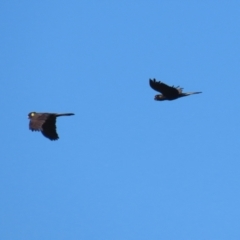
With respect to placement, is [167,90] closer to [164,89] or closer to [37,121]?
[164,89]

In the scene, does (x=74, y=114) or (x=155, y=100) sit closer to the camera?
(x=74, y=114)

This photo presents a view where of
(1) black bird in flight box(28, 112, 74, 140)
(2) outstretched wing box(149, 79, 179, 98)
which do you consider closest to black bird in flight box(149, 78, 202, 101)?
(2) outstretched wing box(149, 79, 179, 98)

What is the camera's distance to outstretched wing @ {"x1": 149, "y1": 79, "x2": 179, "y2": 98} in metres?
59.3

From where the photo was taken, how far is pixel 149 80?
59281mm

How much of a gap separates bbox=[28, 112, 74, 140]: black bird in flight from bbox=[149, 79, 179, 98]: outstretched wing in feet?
14.6

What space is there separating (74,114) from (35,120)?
5.86ft

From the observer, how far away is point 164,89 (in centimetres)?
5962

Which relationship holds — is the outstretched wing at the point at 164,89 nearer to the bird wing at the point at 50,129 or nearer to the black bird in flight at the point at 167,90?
the black bird in flight at the point at 167,90

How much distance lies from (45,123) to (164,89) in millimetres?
5705

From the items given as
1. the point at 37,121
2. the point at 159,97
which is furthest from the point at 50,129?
the point at 159,97

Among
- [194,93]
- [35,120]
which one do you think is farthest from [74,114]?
[194,93]

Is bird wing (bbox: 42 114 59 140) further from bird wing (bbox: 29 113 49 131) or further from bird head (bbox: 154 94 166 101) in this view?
bird head (bbox: 154 94 166 101)

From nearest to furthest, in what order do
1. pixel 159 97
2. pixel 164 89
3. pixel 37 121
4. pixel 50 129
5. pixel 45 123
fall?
pixel 37 121, pixel 45 123, pixel 50 129, pixel 164 89, pixel 159 97

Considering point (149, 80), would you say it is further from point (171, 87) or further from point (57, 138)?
point (57, 138)
